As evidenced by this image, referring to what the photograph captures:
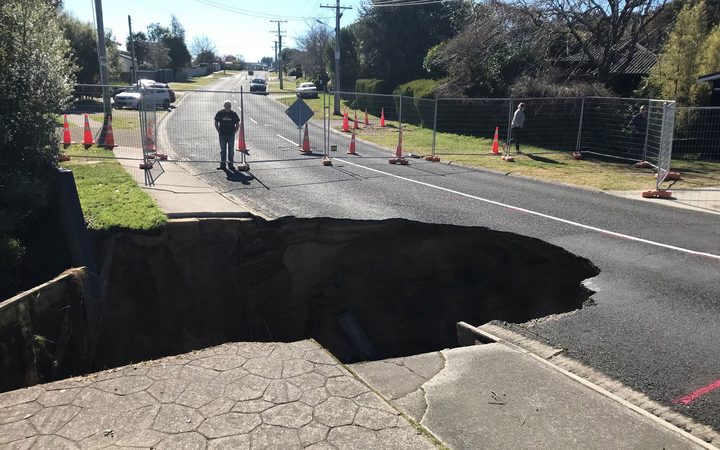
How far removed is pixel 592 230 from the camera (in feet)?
30.2

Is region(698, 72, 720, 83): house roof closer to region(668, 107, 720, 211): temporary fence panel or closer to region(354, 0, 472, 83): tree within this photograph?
region(668, 107, 720, 211): temporary fence panel

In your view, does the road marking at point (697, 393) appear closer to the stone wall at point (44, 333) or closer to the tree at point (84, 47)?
the stone wall at point (44, 333)

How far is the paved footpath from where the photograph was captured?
3.78 meters

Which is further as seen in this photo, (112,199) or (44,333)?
(112,199)

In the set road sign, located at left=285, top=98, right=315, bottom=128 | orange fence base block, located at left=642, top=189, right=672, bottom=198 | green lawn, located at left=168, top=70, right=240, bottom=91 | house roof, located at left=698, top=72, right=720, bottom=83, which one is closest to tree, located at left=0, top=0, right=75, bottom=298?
road sign, located at left=285, top=98, right=315, bottom=128

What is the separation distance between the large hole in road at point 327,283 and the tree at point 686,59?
44.2 ft

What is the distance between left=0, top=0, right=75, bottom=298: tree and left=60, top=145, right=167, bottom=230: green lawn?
0.80 meters

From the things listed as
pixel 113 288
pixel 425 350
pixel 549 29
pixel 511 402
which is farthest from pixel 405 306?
pixel 549 29

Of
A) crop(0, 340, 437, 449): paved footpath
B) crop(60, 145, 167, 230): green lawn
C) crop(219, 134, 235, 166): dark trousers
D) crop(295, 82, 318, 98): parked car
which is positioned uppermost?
crop(295, 82, 318, 98): parked car

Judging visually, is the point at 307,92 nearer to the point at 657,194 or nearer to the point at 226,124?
the point at 226,124

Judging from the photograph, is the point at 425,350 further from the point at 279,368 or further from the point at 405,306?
the point at 279,368

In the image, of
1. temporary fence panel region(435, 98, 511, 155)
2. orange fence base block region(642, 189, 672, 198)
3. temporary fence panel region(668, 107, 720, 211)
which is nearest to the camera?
orange fence base block region(642, 189, 672, 198)

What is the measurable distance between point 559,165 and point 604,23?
30.6 feet

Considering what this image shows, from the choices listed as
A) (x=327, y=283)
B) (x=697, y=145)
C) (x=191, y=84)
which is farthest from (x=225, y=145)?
(x=191, y=84)
